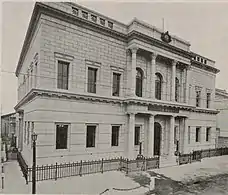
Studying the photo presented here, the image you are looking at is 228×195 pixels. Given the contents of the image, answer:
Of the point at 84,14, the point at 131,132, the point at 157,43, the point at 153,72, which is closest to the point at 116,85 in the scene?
the point at 153,72

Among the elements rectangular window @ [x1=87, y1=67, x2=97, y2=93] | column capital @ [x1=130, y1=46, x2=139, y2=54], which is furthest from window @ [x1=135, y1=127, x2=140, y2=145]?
column capital @ [x1=130, y1=46, x2=139, y2=54]

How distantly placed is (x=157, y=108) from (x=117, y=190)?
4.47m

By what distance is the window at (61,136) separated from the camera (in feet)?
24.5

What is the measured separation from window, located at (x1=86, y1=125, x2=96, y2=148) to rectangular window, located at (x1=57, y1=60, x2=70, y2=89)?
191 cm

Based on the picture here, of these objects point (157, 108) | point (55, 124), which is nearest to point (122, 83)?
point (157, 108)

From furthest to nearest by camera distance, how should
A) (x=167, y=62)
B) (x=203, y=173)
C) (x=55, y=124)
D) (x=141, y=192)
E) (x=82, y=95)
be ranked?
(x=167, y=62) < (x=203, y=173) < (x=82, y=95) < (x=55, y=124) < (x=141, y=192)

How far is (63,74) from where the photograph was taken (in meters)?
7.69

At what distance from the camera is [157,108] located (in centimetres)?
998

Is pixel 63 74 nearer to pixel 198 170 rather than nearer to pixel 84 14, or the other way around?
pixel 84 14

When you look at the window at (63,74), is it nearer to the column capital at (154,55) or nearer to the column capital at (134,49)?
the column capital at (134,49)

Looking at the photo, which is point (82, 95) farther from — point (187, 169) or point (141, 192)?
point (187, 169)

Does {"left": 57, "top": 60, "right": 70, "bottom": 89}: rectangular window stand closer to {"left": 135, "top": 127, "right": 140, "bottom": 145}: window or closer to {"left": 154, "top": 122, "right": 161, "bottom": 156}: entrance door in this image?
{"left": 135, "top": 127, "right": 140, "bottom": 145}: window

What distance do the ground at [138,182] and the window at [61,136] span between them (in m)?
1.12

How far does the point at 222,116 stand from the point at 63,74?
6885 millimetres
